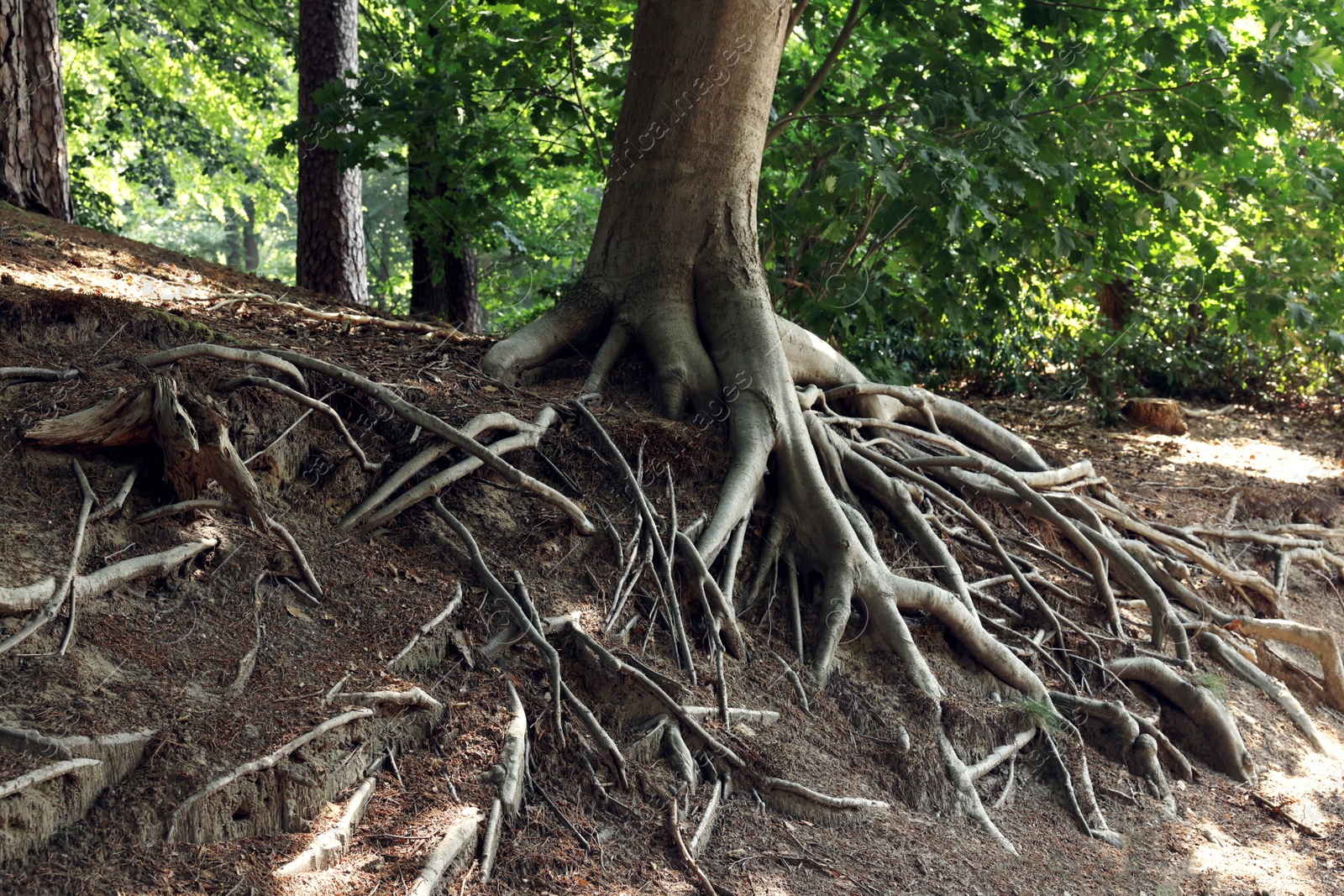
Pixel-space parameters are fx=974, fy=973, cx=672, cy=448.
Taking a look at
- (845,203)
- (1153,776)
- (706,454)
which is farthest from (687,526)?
(845,203)

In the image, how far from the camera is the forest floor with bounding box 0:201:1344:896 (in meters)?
2.79

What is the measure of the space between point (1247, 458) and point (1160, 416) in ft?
→ 3.61

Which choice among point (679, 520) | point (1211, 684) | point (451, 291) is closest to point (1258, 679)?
point (1211, 684)

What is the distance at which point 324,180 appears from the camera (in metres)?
9.23

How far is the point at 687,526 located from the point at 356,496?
1525 mm

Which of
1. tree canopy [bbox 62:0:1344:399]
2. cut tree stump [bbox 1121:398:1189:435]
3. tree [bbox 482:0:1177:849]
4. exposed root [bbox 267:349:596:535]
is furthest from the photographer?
cut tree stump [bbox 1121:398:1189:435]

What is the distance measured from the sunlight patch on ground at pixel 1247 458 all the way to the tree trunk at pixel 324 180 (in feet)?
26.6

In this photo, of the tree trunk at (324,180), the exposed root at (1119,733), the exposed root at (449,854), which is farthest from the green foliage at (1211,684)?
the tree trunk at (324,180)

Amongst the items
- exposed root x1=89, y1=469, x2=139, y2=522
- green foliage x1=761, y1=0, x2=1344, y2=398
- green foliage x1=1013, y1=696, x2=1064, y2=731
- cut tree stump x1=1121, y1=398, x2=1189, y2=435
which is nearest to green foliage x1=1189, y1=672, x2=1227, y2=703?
green foliage x1=1013, y1=696, x2=1064, y2=731

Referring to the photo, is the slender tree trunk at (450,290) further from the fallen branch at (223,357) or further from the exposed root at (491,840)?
the exposed root at (491,840)

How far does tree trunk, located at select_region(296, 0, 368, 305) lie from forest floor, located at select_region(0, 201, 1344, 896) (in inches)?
138

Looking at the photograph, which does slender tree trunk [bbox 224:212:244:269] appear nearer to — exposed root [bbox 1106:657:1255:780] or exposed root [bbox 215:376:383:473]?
exposed root [bbox 215:376:383:473]

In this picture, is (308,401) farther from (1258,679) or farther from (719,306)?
(1258,679)

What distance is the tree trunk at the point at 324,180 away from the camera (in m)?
9.22
